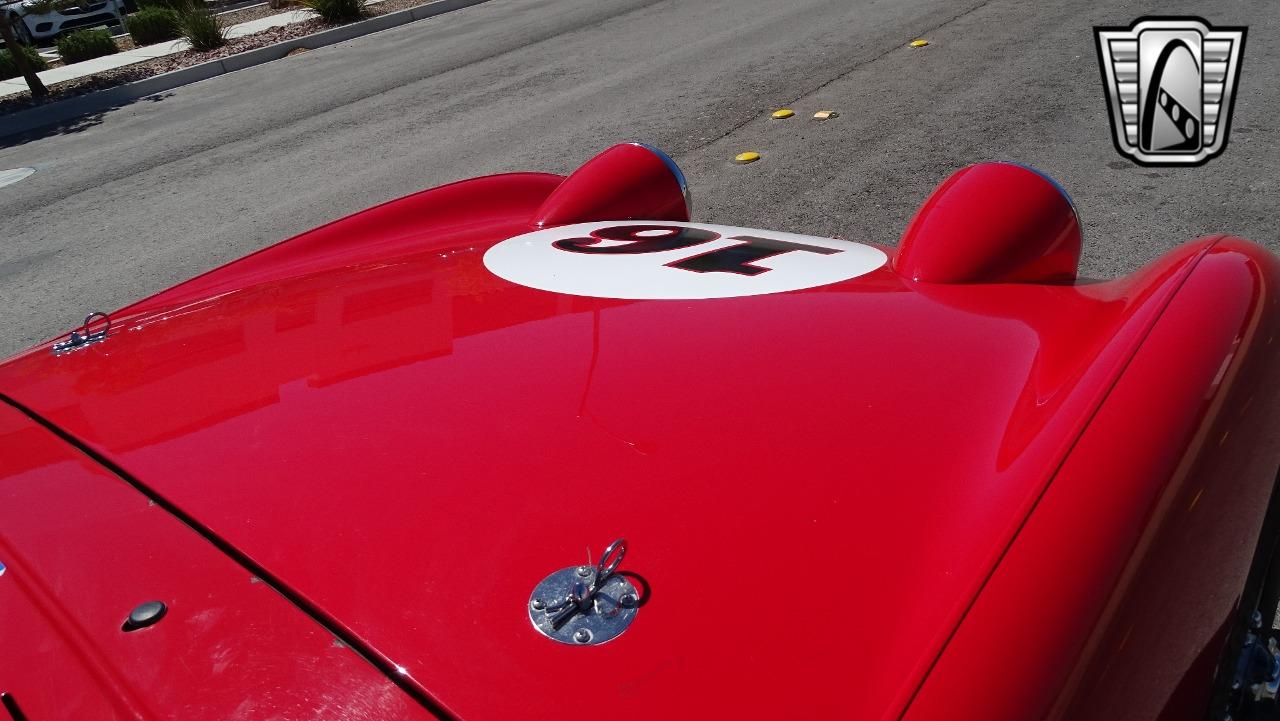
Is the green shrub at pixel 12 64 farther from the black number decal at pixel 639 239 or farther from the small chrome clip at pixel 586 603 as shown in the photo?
the small chrome clip at pixel 586 603

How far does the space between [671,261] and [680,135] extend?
424cm

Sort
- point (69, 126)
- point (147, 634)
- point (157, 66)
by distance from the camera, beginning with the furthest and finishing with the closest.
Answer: point (157, 66)
point (69, 126)
point (147, 634)

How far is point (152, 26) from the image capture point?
13.7 meters

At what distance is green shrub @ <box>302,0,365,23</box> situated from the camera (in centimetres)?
1241

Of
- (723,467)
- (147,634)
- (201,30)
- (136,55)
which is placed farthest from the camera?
(136,55)

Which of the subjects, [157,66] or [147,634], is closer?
[147,634]

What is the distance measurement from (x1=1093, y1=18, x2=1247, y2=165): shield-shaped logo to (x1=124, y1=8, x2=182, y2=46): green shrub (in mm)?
12095

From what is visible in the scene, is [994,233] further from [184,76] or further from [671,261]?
[184,76]

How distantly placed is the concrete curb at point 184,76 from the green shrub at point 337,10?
0.39 m

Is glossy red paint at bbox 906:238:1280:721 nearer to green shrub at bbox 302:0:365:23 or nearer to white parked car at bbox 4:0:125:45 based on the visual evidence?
green shrub at bbox 302:0:365:23

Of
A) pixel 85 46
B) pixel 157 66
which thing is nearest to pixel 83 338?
pixel 157 66

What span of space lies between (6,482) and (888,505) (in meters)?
1.18

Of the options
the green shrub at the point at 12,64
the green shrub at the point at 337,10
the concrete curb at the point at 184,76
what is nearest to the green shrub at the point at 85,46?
the green shrub at the point at 12,64

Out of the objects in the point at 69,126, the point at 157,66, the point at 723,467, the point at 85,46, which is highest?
the point at 723,467
